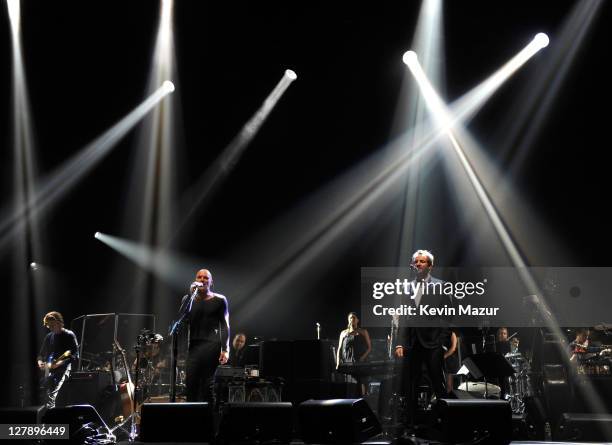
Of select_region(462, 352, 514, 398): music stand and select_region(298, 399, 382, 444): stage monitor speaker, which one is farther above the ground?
→ select_region(462, 352, 514, 398): music stand

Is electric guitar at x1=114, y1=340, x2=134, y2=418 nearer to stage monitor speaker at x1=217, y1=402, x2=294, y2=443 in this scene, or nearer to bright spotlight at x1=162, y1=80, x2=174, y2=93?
stage monitor speaker at x1=217, y1=402, x2=294, y2=443

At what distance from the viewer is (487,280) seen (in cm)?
1130

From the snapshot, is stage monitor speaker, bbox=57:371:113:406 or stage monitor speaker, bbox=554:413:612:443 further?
stage monitor speaker, bbox=57:371:113:406

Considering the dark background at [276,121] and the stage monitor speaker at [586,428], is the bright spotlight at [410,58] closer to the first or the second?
the dark background at [276,121]

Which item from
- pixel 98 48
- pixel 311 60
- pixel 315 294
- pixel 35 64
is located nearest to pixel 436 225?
pixel 315 294

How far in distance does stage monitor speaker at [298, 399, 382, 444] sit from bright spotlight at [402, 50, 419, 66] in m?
6.89

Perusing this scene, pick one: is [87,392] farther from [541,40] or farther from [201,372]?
[541,40]

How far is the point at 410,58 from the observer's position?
35.0 feet

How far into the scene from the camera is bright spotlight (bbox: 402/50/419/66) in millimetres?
10574

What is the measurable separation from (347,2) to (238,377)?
18.5 ft

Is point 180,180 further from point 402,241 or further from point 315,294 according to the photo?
point 402,241

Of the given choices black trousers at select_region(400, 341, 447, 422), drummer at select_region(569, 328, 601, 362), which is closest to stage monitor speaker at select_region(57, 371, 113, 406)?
black trousers at select_region(400, 341, 447, 422)

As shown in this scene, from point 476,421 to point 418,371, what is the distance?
3.42 feet

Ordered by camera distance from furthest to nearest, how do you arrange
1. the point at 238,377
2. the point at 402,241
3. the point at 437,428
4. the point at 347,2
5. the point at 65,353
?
the point at 402,241
the point at 347,2
the point at 65,353
the point at 238,377
the point at 437,428
